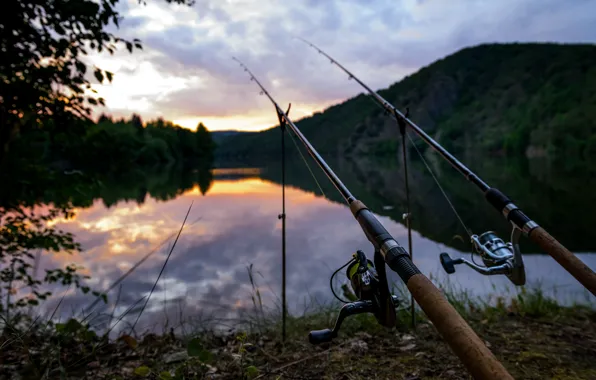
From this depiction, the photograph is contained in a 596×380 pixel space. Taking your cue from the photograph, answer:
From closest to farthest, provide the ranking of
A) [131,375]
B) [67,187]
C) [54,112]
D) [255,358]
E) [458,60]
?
[131,375] → [255,358] → [54,112] → [67,187] → [458,60]

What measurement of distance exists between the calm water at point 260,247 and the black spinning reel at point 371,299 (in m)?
0.84

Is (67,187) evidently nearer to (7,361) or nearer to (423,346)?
(7,361)

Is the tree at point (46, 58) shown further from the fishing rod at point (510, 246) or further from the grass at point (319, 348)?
the fishing rod at point (510, 246)

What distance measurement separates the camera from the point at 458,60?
492 ft

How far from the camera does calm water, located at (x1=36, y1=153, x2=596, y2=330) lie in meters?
5.94

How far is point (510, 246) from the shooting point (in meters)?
2.84

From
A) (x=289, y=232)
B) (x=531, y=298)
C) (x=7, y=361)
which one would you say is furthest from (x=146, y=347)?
(x=289, y=232)

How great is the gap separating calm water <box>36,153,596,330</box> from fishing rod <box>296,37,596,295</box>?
3.44 feet

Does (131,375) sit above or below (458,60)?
below

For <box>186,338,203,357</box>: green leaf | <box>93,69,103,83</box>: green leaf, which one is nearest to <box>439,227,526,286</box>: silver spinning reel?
<box>186,338,203,357</box>: green leaf

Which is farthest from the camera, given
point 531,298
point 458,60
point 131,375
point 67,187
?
point 458,60

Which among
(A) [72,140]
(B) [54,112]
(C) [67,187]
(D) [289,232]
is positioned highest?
(B) [54,112]

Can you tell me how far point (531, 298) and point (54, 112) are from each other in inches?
219

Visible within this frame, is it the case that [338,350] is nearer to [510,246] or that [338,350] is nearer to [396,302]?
[510,246]
